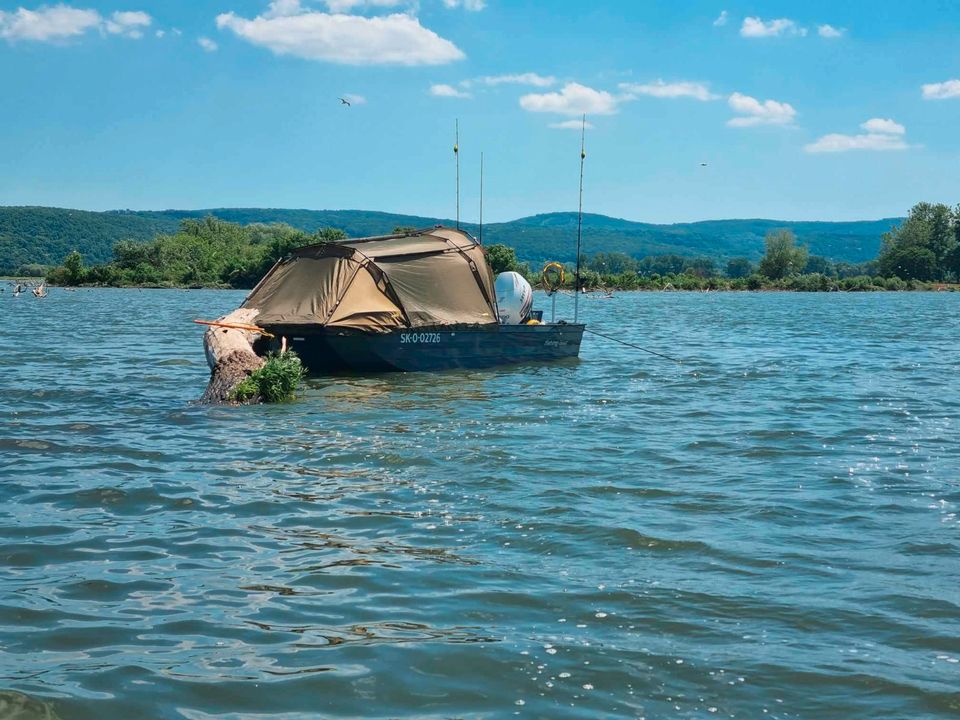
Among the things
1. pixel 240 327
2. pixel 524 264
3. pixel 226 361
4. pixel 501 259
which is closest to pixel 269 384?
pixel 226 361

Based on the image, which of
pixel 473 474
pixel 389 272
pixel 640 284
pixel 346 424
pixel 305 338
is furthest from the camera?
pixel 640 284

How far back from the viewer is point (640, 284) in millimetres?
151875

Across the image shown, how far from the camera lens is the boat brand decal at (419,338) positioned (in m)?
21.9

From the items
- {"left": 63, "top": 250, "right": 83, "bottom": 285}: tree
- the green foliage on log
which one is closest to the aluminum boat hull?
the green foliage on log

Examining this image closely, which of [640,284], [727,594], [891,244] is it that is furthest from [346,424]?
[891,244]

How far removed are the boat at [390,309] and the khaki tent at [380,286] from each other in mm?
25

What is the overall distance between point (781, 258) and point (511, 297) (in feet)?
488

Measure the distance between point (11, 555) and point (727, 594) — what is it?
568 cm

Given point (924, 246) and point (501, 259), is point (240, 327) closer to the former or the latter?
point (501, 259)

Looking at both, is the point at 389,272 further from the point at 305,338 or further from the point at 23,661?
the point at 23,661

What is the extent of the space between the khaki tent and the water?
453 cm

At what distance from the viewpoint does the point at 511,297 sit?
25.9 m

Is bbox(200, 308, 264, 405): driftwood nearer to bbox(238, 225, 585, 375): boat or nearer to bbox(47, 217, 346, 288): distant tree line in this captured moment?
bbox(238, 225, 585, 375): boat

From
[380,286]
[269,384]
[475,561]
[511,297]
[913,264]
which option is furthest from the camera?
[913,264]
